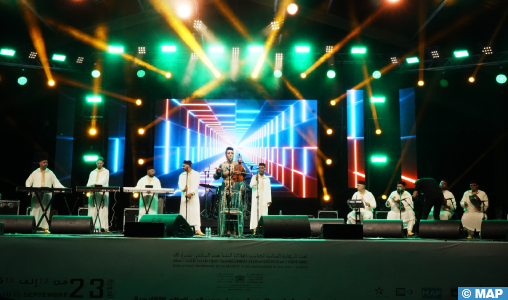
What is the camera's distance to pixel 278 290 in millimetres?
4688

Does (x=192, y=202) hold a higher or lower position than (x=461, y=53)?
lower

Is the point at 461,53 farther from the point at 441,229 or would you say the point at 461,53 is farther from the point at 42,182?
the point at 42,182

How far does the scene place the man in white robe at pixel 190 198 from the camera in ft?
29.5

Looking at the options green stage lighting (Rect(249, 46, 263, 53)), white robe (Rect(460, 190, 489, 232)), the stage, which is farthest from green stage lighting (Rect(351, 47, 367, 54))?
the stage

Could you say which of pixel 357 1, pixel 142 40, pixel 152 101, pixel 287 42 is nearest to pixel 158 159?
pixel 152 101

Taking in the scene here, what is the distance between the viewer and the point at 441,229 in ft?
18.7

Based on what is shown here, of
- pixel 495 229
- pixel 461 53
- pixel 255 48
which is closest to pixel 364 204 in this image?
pixel 495 229

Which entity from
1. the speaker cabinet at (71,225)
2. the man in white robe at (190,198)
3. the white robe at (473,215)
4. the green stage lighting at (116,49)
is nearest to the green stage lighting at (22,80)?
the green stage lighting at (116,49)

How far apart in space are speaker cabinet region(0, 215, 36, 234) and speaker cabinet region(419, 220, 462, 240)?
5.65 meters

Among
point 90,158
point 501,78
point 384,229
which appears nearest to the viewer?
point 384,229

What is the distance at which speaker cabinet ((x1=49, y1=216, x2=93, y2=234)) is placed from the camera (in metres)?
5.90

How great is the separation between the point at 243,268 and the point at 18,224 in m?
3.44

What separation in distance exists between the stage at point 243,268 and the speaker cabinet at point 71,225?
110cm

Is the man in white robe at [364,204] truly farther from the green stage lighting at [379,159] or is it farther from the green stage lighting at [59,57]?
the green stage lighting at [59,57]
